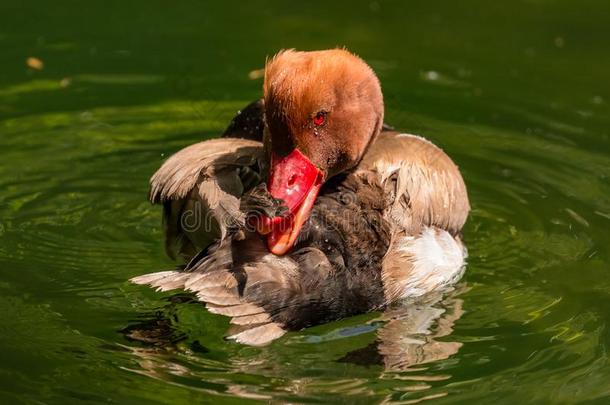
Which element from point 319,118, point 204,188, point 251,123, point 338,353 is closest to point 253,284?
point 338,353

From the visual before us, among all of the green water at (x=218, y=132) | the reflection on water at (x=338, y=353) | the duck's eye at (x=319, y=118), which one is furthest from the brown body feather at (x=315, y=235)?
the duck's eye at (x=319, y=118)

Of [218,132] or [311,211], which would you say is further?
[218,132]

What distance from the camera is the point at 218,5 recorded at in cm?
1177

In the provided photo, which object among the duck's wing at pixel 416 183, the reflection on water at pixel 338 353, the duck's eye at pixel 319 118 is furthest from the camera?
the duck's wing at pixel 416 183

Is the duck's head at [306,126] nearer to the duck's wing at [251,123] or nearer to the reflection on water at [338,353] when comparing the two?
the reflection on water at [338,353]

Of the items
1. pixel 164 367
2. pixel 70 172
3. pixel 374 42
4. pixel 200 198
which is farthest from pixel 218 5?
pixel 164 367

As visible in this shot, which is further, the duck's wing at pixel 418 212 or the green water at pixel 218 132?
the duck's wing at pixel 418 212

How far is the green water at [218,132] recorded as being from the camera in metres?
5.85

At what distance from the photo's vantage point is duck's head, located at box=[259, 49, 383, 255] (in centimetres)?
619

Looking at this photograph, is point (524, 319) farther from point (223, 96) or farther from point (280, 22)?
point (280, 22)

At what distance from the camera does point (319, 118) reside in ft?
21.3

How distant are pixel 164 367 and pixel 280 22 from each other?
6.13 m

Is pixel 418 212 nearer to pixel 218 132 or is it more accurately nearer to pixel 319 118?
pixel 319 118

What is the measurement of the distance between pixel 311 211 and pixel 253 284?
660mm
